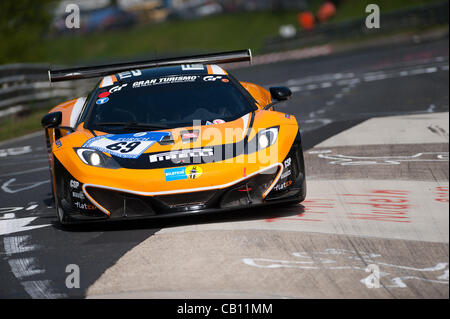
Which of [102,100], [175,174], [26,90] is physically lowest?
[26,90]

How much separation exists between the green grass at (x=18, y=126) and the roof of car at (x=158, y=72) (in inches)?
313

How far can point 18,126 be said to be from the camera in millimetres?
17547

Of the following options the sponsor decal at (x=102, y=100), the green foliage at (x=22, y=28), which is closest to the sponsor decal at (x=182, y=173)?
the sponsor decal at (x=102, y=100)

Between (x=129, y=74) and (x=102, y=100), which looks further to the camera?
(x=129, y=74)

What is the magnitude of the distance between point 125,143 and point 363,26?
26038mm

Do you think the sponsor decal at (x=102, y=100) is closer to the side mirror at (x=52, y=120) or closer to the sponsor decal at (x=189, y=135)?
the side mirror at (x=52, y=120)

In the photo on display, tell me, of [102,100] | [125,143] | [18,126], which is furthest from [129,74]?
[18,126]

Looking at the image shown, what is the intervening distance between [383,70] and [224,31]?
1092 inches

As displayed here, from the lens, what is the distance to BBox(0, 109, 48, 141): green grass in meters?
16.6

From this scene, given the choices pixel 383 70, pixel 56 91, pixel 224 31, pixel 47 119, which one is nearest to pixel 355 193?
pixel 47 119

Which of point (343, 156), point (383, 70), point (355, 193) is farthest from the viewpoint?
point (383, 70)

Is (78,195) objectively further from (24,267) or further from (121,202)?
(24,267)
